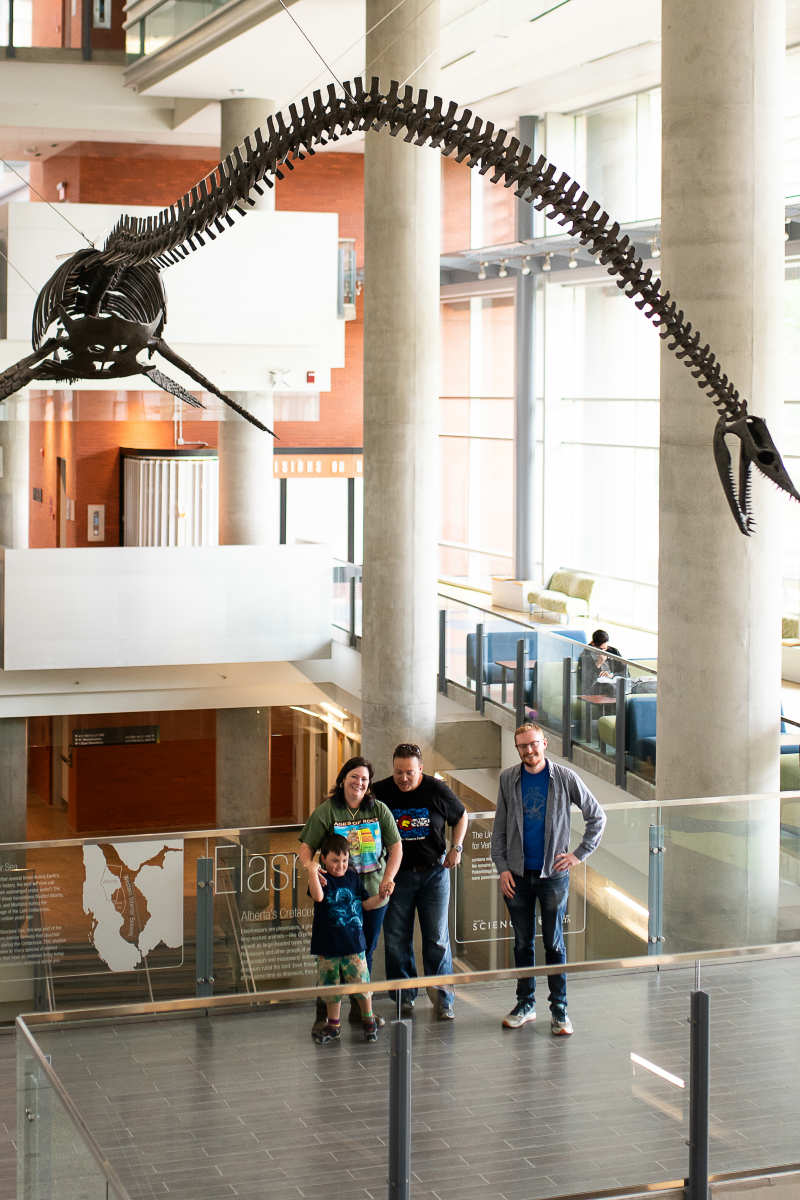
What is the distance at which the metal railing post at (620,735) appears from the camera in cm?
1205

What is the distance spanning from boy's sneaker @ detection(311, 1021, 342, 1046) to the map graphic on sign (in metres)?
3.99

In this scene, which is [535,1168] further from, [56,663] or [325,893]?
[56,663]

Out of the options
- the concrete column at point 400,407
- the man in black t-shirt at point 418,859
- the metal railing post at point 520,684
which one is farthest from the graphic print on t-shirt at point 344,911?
the concrete column at point 400,407

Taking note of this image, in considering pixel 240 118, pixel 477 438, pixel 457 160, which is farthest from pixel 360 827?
pixel 477 438

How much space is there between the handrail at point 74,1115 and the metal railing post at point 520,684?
1052 cm

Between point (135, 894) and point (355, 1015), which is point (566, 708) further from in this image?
point (355, 1015)

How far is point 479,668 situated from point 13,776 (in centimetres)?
839

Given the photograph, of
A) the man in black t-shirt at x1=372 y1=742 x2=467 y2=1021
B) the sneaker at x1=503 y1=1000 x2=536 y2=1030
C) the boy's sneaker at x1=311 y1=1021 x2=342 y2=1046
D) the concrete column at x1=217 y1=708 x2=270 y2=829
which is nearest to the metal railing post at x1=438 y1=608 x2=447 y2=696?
the concrete column at x1=217 y1=708 x2=270 y2=829

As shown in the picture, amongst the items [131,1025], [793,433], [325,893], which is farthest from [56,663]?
[131,1025]

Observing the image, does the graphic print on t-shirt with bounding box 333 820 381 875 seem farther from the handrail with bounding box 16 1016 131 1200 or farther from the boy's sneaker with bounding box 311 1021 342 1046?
the handrail with bounding box 16 1016 131 1200

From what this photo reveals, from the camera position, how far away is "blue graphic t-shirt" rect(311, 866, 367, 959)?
671 centimetres

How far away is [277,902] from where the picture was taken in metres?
8.42

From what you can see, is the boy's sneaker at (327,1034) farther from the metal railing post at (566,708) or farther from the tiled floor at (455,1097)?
the metal railing post at (566,708)

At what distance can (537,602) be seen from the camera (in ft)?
77.0
